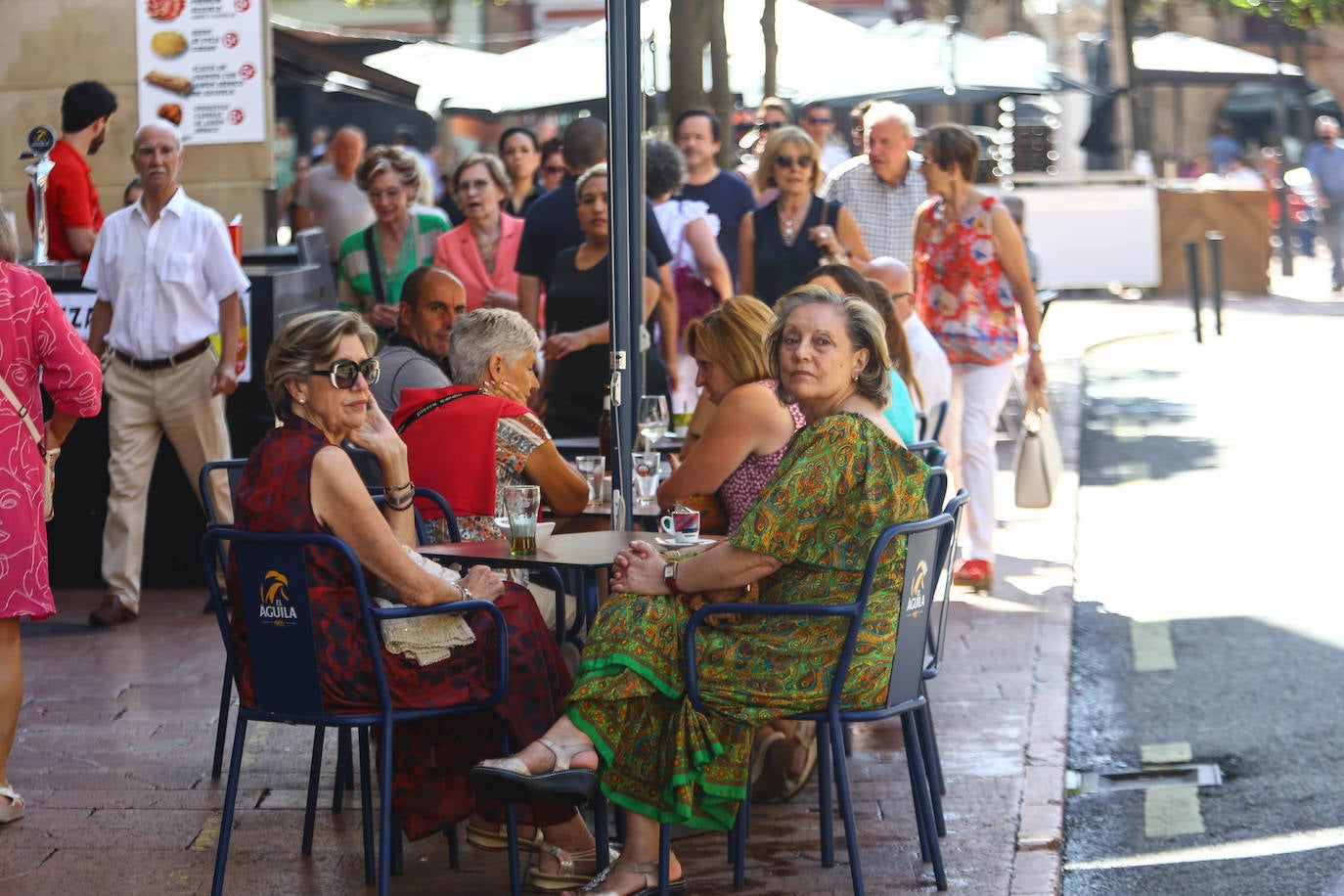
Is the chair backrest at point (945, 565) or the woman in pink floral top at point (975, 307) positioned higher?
the woman in pink floral top at point (975, 307)

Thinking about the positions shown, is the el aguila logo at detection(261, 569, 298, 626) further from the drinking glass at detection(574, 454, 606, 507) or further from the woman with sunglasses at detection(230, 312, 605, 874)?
A: the drinking glass at detection(574, 454, 606, 507)

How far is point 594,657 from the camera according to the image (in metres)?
4.67

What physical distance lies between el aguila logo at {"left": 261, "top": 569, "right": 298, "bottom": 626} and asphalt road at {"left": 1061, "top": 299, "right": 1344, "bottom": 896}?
7.13ft

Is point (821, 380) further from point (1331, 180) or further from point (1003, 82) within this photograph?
point (1331, 180)

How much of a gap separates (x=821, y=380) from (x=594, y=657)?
0.92m

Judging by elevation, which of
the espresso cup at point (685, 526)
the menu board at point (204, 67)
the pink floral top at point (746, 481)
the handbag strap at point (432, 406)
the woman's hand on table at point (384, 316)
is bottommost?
the espresso cup at point (685, 526)

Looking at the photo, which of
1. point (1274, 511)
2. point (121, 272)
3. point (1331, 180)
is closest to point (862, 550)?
point (121, 272)

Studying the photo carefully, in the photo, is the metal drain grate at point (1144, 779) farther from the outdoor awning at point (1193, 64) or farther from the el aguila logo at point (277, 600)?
the outdoor awning at point (1193, 64)

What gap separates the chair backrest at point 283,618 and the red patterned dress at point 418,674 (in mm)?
30

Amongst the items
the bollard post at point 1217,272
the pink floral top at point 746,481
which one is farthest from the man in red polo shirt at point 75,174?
the bollard post at point 1217,272

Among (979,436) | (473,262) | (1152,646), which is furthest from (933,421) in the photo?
(473,262)

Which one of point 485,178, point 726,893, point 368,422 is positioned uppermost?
point 485,178

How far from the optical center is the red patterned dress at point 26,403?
17.4ft

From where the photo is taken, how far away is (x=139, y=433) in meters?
8.30
